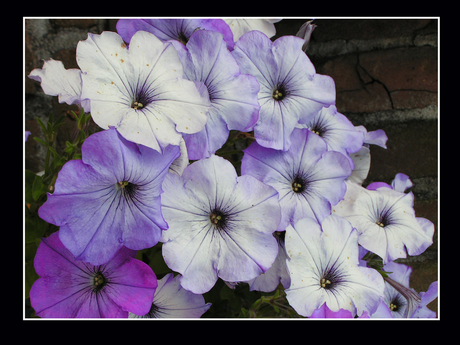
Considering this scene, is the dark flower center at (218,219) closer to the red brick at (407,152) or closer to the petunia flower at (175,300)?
the petunia flower at (175,300)

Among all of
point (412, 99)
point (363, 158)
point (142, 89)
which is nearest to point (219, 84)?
point (142, 89)

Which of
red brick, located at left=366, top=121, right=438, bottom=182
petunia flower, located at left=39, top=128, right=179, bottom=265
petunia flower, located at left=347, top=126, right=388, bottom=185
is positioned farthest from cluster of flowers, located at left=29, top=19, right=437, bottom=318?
red brick, located at left=366, top=121, right=438, bottom=182

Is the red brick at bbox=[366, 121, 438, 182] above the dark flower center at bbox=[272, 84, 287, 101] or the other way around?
above

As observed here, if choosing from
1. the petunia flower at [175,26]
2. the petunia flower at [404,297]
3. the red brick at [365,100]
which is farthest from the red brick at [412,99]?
the petunia flower at [175,26]

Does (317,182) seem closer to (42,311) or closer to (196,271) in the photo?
(196,271)

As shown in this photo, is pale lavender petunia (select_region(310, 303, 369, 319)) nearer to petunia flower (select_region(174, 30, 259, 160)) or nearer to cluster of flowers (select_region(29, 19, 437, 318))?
cluster of flowers (select_region(29, 19, 437, 318))

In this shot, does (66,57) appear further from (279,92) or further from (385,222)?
(385,222)
